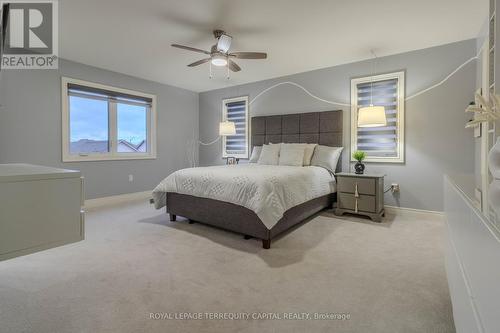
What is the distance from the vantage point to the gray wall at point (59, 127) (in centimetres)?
342

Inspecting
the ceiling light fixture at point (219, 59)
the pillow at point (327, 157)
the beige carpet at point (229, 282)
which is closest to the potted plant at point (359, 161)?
the pillow at point (327, 157)

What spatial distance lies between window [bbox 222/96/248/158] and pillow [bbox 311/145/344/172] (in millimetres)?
1737

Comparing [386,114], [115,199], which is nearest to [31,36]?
[115,199]

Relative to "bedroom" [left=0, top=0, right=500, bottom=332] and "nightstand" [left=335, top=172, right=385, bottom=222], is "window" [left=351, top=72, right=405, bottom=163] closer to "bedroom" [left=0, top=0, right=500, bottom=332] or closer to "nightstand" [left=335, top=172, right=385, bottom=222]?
"bedroom" [left=0, top=0, right=500, bottom=332]

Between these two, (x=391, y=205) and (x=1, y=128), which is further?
(x=391, y=205)

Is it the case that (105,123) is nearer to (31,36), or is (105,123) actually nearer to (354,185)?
(31,36)

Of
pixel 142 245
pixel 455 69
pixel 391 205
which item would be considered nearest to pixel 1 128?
pixel 142 245

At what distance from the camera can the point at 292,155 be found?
399 centimetres

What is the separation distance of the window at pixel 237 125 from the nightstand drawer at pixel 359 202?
7.61 feet

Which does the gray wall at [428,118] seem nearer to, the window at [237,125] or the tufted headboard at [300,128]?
the tufted headboard at [300,128]

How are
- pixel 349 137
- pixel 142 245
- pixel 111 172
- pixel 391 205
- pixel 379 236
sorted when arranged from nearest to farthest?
pixel 142 245
pixel 379 236
pixel 391 205
pixel 349 137
pixel 111 172

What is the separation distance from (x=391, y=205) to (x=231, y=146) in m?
3.29

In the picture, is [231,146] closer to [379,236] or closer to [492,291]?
[379,236]

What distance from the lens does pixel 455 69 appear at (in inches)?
129
